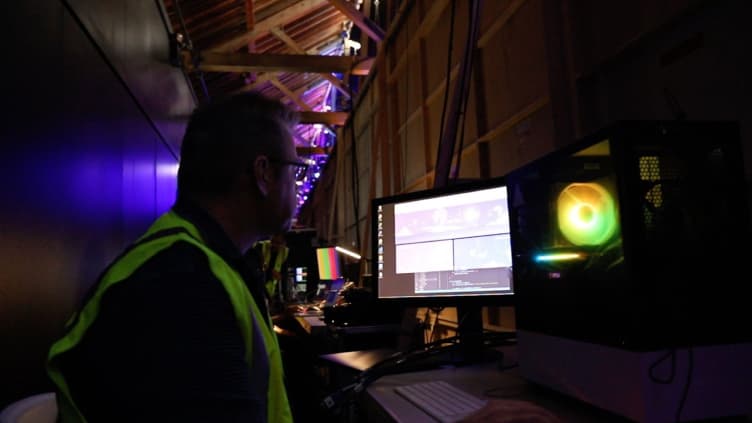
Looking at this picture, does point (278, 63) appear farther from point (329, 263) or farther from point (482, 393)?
→ point (482, 393)

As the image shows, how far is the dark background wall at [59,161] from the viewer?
149cm

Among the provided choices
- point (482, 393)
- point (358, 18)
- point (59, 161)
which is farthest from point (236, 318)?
point (358, 18)

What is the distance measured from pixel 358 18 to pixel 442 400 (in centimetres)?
492

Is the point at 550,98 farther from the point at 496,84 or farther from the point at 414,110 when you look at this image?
the point at 414,110

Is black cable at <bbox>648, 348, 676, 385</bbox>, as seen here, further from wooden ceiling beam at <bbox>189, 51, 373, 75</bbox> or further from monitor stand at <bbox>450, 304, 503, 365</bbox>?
wooden ceiling beam at <bbox>189, 51, 373, 75</bbox>

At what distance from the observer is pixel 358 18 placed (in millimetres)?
5246

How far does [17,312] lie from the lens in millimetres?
1548

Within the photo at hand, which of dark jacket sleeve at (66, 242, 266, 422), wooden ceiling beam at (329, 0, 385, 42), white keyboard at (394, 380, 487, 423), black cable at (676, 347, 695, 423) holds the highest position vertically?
wooden ceiling beam at (329, 0, 385, 42)

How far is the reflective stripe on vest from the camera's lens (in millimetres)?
657

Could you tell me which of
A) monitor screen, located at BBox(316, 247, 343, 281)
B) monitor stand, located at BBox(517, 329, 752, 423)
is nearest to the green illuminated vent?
monitor stand, located at BBox(517, 329, 752, 423)

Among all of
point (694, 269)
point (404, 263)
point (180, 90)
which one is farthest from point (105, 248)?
point (180, 90)

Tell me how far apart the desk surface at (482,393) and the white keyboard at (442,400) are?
0.05 feet

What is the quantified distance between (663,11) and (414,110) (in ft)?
8.75

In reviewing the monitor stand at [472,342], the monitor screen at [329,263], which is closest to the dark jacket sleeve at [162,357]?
the monitor stand at [472,342]
